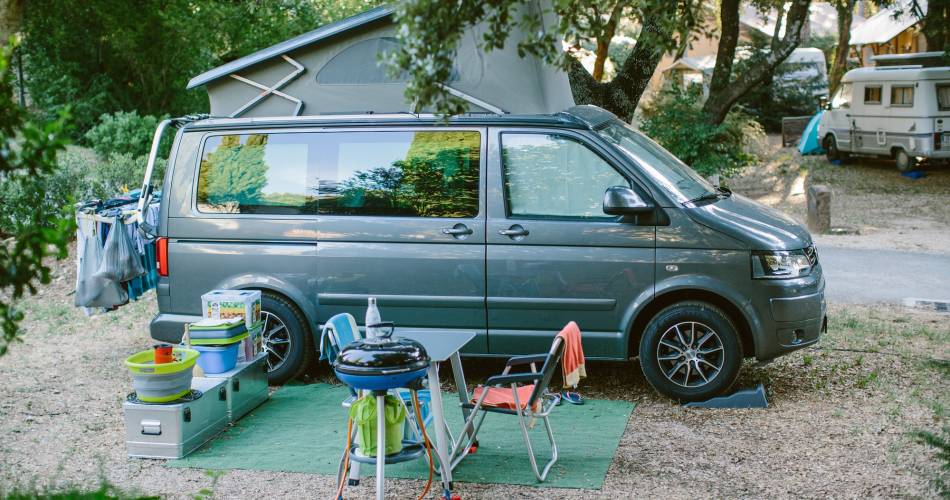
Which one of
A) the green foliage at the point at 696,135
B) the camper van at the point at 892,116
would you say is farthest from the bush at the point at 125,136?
the camper van at the point at 892,116

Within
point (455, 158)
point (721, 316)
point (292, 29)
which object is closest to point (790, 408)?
point (721, 316)

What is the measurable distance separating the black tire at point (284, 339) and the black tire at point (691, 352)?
2.55m

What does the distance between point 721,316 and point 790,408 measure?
821mm

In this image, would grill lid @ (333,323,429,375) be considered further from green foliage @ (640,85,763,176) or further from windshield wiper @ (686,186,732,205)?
green foliage @ (640,85,763,176)

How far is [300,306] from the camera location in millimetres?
7336

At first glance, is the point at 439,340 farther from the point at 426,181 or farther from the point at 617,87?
the point at 617,87

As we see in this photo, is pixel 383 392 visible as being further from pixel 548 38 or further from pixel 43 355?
pixel 43 355

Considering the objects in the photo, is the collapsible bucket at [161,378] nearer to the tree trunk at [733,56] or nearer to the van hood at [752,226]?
the van hood at [752,226]

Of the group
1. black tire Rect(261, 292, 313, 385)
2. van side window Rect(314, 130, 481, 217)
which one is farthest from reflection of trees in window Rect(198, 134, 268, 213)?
black tire Rect(261, 292, 313, 385)

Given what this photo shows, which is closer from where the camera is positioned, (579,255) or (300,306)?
(579,255)

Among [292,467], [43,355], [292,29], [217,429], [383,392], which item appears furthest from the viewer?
[292,29]

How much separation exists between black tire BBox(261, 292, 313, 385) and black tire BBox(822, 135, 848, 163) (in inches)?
653

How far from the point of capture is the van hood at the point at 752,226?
6.59 metres

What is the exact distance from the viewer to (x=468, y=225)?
22.9ft
